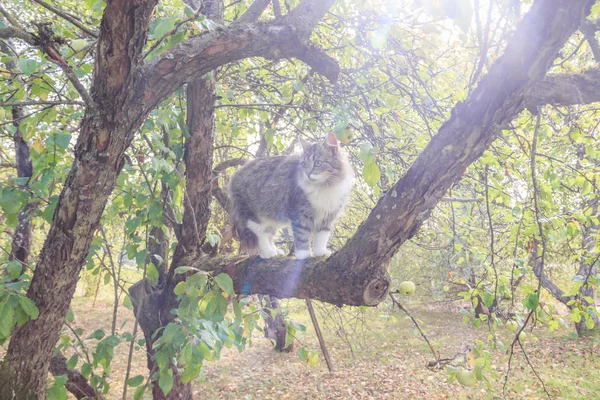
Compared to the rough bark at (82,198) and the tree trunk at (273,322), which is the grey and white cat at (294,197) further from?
the rough bark at (82,198)

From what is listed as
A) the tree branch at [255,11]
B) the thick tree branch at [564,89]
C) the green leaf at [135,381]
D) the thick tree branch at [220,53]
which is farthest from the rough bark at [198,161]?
the thick tree branch at [564,89]

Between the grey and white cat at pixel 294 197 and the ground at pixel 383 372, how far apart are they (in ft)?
8.81

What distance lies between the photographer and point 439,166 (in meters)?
1.58

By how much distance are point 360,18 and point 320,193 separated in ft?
4.85

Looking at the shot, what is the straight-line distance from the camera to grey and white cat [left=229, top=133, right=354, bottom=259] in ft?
11.2

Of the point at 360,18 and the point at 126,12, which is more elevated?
the point at 360,18

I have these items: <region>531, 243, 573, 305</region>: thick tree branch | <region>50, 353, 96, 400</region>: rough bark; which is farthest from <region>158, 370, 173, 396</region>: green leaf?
<region>531, 243, 573, 305</region>: thick tree branch

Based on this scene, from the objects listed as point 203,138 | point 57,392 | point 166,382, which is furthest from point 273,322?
point 57,392

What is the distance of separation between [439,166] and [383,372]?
316 inches

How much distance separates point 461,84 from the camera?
356cm

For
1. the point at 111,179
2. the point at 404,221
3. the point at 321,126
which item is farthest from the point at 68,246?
the point at 321,126

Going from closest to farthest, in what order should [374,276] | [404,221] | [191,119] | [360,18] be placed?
[404,221] < [374,276] < [360,18] < [191,119]

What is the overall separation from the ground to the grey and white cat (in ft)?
8.81

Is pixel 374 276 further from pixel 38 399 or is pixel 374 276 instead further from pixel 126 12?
pixel 38 399
